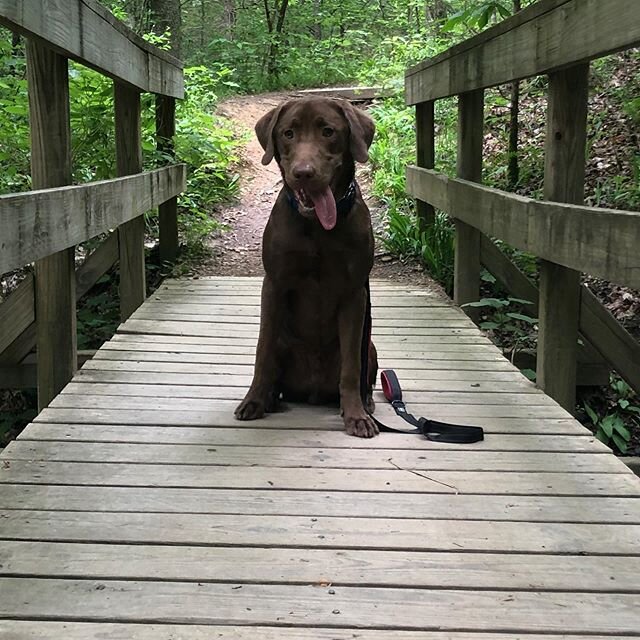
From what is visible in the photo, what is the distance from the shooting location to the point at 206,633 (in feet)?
5.58

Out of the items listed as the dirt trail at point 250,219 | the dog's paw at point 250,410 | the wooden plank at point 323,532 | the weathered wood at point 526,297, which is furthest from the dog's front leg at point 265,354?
the dirt trail at point 250,219

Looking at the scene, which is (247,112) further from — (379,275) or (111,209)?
(111,209)

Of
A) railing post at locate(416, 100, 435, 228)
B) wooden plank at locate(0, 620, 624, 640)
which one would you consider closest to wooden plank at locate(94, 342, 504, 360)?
wooden plank at locate(0, 620, 624, 640)

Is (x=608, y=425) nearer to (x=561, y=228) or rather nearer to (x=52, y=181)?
(x=561, y=228)

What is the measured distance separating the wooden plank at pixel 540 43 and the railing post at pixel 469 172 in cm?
13

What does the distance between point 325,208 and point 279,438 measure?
86cm

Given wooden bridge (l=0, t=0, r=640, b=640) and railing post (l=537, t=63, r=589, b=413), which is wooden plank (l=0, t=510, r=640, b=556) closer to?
wooden bridge (l=0, t=0, r=640, b=640)

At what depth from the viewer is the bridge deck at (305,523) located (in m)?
1.77

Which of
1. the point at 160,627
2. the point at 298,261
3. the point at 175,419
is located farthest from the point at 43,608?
the point at 298,261

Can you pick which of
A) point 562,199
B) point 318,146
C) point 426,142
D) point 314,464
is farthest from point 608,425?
point 426,142

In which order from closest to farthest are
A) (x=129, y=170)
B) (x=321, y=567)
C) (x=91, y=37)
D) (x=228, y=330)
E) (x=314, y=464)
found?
(x=321, y=567) → (x=314, y=464) → (x=91, y=37) → (x=228, y=330) → (x=129, y=170)

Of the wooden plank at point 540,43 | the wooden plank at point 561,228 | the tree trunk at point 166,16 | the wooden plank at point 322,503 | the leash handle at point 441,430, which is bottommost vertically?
the wooden plank at point 322,503

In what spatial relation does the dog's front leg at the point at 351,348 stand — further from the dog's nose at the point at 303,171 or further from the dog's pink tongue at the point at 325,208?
the dog's nose at the point at 303,171

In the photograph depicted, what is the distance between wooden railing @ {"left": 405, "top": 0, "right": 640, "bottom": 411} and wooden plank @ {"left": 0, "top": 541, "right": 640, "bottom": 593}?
937 mm
